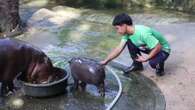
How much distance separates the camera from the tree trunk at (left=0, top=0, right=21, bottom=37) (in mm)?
8820

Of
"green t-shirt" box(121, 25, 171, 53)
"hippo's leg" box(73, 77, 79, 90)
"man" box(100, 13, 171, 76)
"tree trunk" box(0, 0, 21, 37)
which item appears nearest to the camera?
"hippo's leg" box(73, 77, 79, 90)

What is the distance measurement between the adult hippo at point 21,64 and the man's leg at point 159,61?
1.53m

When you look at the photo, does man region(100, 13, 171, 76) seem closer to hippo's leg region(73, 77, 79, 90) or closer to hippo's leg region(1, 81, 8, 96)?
hippo's leg region(73, 77, 79, 90)

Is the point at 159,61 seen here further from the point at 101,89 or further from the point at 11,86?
the point at 11,86

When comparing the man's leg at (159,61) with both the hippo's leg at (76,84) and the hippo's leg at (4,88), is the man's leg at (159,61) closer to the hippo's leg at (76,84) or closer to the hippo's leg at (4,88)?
the hippo's leg at (76,84)

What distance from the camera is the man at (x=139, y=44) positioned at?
Answer: 5973 mm

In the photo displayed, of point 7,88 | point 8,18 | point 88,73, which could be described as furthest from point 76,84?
point 8,18

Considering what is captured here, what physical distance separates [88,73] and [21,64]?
0.83 meters

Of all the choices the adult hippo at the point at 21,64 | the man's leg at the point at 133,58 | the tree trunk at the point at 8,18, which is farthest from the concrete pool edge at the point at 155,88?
the tree trunk at the point at 8,18

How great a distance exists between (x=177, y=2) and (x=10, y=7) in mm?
4558

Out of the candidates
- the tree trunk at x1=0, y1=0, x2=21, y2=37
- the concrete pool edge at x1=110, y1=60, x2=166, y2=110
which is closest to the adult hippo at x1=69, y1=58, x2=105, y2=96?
the concrete pool edge at x1=110, y1=60, x2=166, y2=110

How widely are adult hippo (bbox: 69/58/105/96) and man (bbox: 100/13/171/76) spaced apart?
386mm

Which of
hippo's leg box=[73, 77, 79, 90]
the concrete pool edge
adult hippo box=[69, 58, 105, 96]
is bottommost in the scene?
the concrete pool edge

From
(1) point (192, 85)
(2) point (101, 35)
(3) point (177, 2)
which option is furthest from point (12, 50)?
(3) point (177, 2)
